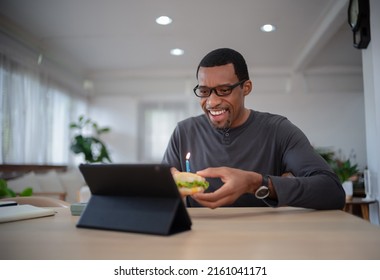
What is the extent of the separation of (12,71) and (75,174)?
1611 millimetres

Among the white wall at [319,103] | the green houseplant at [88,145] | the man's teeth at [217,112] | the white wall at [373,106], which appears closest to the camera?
the man's teeth at [217,112]

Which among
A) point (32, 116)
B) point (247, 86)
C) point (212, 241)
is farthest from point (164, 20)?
point (212, 241)

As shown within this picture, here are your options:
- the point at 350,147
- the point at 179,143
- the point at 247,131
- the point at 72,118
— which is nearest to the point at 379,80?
the point at 247,131

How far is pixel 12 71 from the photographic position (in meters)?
4.01

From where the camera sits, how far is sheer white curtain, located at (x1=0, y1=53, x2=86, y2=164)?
3902 mm

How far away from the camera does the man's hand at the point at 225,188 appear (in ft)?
2.30

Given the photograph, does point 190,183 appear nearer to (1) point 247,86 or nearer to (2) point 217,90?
(2) point 217,90

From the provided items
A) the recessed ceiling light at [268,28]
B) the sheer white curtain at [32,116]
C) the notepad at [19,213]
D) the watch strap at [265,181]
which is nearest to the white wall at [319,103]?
the sheer white curtain at [32,116]

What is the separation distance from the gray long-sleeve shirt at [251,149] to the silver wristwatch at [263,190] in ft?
0.63

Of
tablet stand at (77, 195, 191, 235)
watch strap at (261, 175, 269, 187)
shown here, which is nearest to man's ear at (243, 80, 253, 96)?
watch strap at (261, 175, 269, 187)

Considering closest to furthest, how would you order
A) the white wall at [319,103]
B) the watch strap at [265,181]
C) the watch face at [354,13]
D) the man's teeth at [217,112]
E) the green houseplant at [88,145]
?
the watch strap at [265,181] → the man's teeth at [217,112] → the watch face at [354,13] → the green houseplant at [88,145] → the white wall at [319,103]

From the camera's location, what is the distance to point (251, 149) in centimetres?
125

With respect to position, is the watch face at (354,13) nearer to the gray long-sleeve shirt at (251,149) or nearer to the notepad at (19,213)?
the gray long-sleeve shirt at (251,149)

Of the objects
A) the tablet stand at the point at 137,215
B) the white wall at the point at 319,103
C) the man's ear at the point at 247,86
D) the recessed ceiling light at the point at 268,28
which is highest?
the recessed ceiling light at the point at 268,28
